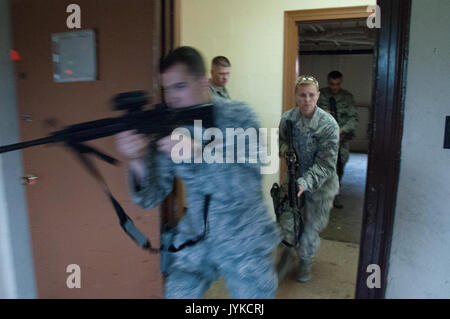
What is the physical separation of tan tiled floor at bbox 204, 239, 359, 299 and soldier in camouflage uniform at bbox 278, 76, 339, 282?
4.1 inches

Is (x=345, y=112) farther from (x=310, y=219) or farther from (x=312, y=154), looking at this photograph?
(x=310, y=219)

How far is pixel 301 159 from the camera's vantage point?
2361 mm

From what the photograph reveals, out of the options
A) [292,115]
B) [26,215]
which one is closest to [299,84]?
[292,115]

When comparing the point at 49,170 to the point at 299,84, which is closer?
the point at 49,170

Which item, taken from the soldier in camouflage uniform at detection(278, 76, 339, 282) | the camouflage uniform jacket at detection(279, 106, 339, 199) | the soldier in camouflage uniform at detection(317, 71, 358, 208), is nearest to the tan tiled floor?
the soldier in camouflage uniform at detection(278, 76, 339, 282)

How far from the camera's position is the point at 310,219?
7.74 ft

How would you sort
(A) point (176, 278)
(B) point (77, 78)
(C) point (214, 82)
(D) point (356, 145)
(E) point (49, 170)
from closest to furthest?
1. (A) point (176, 278)
2. (B) point (77, 78)
3. (E) point (49, 170)
4. (C) point (214, 82)
5. (D) point (356, 145)

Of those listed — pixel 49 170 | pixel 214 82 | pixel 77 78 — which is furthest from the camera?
pixel 214 82

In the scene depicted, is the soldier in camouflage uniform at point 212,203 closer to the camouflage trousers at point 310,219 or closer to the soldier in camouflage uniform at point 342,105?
the camouflage trousers at point 310,219

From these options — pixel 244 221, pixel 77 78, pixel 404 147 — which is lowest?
pixel 244 221

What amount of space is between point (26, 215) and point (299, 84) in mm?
1786

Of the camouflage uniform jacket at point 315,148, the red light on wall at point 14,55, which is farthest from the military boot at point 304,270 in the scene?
the red light on wall at point 14,55

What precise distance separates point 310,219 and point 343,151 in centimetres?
176

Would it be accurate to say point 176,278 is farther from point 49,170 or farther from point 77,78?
point 77,78
